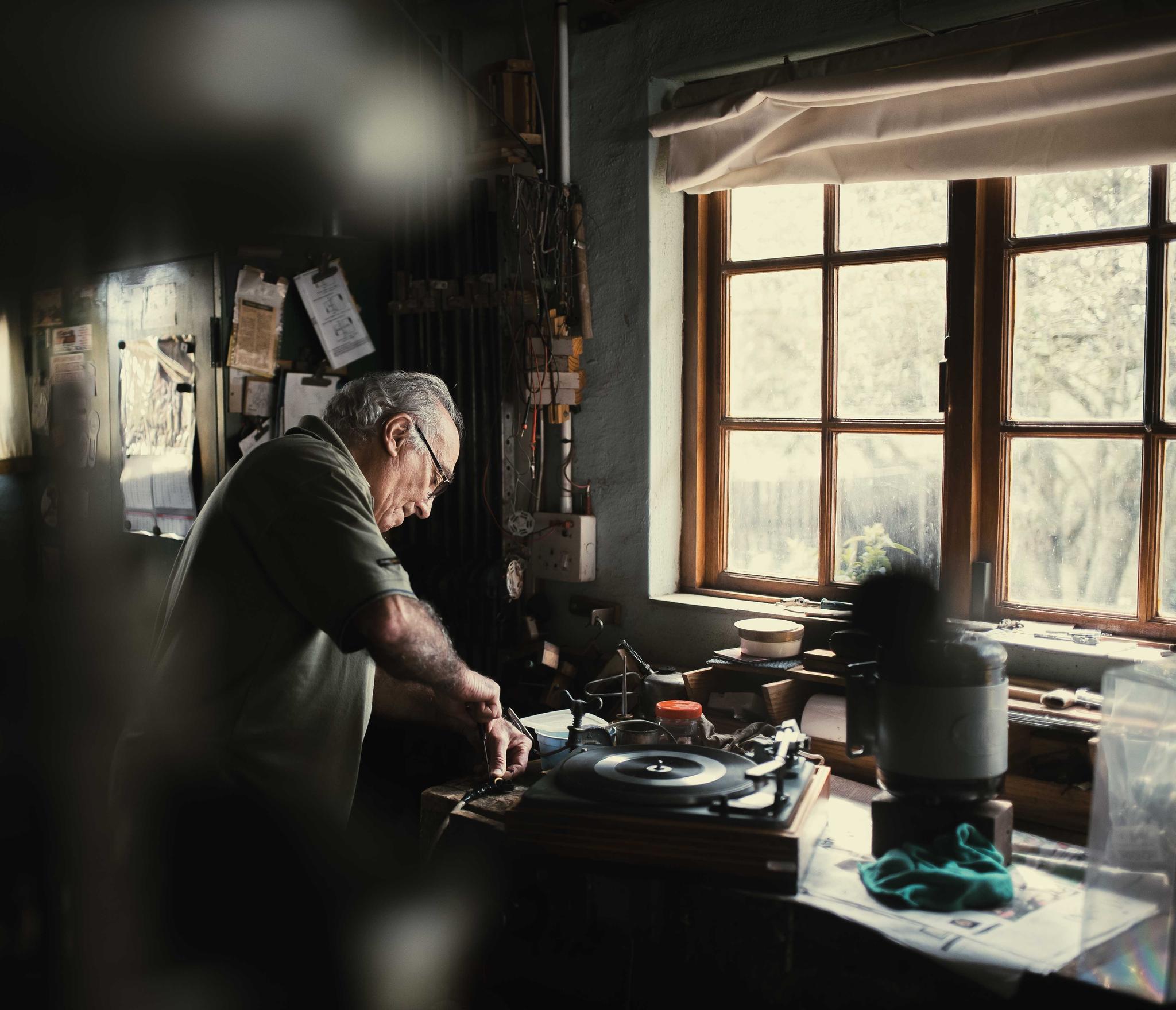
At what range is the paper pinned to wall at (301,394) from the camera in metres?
3.60

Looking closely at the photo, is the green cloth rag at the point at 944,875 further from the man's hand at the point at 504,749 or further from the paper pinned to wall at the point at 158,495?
the paper pinned to wall at the point at 158,495

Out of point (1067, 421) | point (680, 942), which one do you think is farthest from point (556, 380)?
point (680, 942)

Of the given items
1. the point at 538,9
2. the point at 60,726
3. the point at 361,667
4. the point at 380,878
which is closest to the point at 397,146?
the point at 538,9

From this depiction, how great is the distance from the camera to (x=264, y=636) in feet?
6.17

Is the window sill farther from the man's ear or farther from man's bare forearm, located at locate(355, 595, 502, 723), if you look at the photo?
the man's ear

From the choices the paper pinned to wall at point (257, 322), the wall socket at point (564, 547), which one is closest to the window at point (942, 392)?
the wall socket at point (564, 547)

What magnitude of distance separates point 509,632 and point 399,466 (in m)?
1.19

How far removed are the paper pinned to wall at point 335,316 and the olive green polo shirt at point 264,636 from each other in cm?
177

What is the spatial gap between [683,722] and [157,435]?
8.61 ft

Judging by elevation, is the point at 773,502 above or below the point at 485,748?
above

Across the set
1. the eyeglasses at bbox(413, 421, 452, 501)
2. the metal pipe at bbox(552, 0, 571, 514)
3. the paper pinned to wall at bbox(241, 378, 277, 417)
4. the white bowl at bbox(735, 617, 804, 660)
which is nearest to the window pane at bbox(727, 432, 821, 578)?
the white bowl at bbox(735, 617, 804, 660)

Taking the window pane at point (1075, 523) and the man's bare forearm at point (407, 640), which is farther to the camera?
the window pane at point (1075, 523)

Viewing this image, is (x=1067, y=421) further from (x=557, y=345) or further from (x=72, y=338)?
(x=72, y=338)

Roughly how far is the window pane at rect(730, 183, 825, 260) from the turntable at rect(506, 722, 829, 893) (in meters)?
1.62
